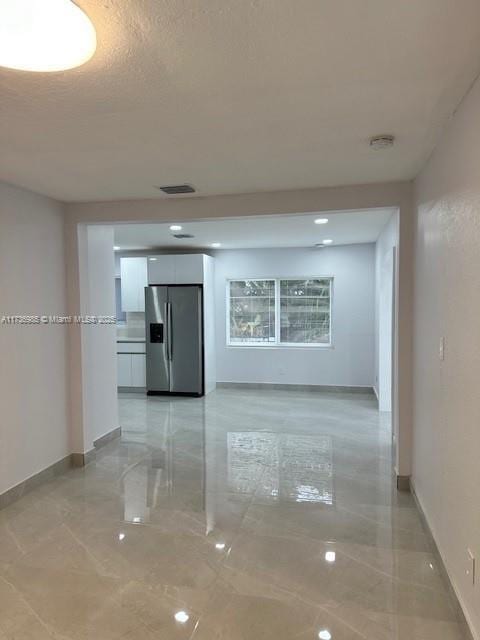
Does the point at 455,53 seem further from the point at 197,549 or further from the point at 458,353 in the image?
the point at 197,549

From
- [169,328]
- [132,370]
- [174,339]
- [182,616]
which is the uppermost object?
[169,328]

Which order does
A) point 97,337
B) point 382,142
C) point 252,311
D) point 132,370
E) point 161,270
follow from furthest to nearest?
point 252,311, point 132,370, point 161,270, point 97,337, point 382,142

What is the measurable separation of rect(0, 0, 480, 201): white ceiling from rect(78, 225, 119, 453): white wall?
1273mm

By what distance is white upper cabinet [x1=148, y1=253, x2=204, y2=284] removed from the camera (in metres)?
7.05

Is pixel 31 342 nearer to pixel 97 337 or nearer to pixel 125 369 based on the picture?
pixel 97 337

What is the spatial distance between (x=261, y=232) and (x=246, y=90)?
12.8 feet

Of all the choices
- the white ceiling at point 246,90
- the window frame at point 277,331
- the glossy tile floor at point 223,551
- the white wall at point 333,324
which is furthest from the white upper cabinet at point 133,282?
the white ceiling at point 246,90

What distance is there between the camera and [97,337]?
14.6 ft

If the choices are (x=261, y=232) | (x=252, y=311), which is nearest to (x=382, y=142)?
(x=261, y=232)

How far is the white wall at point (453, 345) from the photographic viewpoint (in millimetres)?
1830

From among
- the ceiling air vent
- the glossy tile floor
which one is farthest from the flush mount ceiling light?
the glossy tile floor

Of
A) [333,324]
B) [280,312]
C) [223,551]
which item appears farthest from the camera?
[280,312]

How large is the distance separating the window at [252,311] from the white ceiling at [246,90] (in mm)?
4616

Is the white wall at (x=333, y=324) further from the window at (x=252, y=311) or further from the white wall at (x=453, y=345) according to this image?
the white wall at (x=453, y=345)
